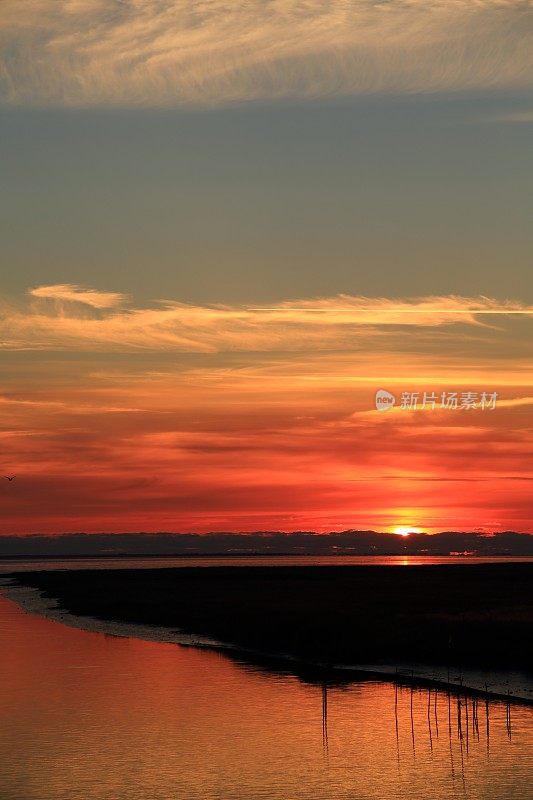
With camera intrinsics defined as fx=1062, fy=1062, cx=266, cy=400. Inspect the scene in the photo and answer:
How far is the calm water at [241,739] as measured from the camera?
29.7 meters

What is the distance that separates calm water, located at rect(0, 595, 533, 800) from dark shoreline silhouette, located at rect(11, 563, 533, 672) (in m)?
7.67

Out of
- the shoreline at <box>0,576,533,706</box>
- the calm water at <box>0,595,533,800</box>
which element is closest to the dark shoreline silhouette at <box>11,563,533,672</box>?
the shoreline at <box>0,576,533,706</box>

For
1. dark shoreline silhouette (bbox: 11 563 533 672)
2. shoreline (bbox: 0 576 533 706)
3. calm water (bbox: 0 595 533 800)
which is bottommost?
calm water (bbox: 0 595 533 800)

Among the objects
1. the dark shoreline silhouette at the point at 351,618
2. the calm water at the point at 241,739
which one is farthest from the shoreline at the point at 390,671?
the calm water at the point at 241,739

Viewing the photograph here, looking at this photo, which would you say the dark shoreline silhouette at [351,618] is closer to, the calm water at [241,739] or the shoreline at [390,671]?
the shoreline at [390,671]

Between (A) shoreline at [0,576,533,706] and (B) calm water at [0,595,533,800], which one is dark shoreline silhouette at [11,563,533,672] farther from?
(B) calm water at [0,595,533,800]

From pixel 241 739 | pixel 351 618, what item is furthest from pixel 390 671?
pixel 351 618

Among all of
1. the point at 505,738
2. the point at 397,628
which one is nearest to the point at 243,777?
the point at 505,738

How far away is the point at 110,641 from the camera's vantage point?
68.9 meters

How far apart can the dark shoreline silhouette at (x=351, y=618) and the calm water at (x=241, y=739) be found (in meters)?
7.67

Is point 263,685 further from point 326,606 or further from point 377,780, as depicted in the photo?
point 326,606

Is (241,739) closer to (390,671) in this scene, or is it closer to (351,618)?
(390,671)

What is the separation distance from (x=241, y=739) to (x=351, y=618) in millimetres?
35648

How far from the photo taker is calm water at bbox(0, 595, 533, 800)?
97.3 ft
